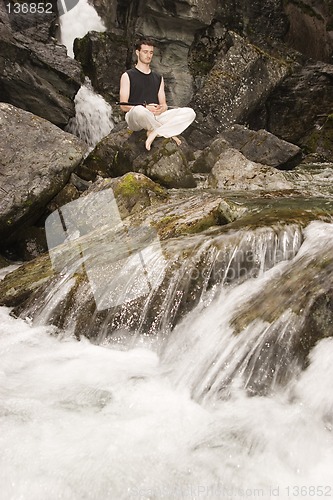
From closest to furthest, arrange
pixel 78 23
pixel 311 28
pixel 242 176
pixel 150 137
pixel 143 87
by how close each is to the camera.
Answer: pixel 143 87, pixel 150 137, pixel 242 176, pixel 78 23, pixel 311 28

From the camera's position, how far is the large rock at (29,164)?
6.67 metres

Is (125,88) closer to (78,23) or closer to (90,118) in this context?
(90,118)

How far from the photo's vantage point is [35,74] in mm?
11141

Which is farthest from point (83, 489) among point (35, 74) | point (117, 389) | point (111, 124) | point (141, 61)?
point (111, 124)

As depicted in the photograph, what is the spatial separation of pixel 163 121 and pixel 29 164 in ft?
9.24

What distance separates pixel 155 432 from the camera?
306cm

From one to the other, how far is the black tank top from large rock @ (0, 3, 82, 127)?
12.8 feet

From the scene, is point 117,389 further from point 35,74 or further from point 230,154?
point 35,74

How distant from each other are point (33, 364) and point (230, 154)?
21.8 ft

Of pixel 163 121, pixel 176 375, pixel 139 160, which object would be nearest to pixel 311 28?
pixel 163 121

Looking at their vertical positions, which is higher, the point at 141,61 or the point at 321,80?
the point at 141,61

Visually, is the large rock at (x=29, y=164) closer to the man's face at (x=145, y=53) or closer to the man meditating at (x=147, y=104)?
the man meditating at (x=147, y=104)

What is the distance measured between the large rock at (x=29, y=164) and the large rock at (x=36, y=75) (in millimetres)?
3984

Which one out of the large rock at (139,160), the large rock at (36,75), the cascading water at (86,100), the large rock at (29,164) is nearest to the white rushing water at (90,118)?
the cascading water at (86,100)
